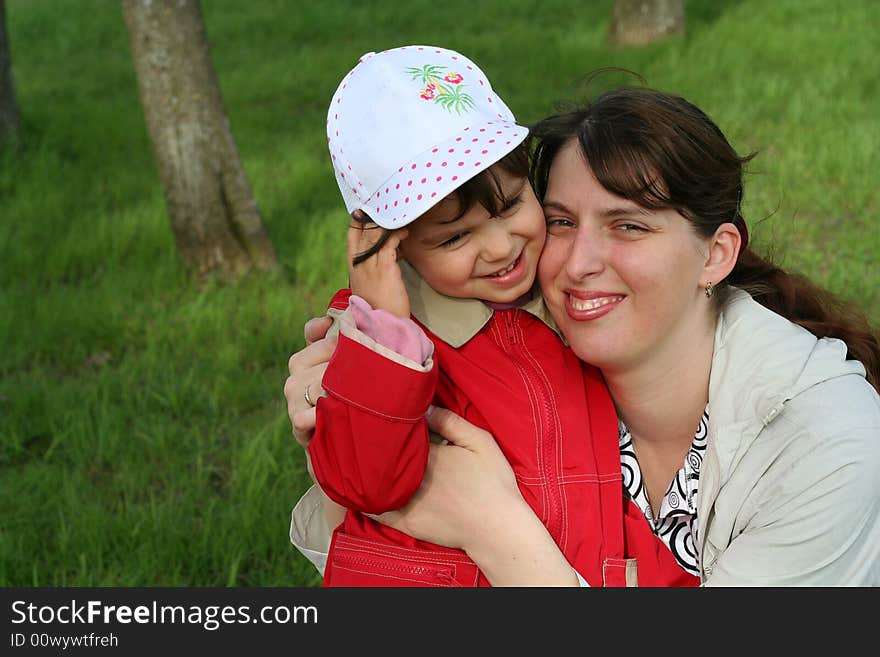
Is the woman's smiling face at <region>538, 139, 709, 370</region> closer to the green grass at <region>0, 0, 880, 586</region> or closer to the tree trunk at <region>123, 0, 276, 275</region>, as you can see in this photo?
the green grass at <region>0, 0, 880, 586</region>

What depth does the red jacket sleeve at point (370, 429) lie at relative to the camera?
2.18m

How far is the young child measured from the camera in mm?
2350

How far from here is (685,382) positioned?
8.59 ft

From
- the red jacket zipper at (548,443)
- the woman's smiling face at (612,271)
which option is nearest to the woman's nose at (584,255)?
the woman's smiling face at (612,271)

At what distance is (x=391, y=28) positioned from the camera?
11883mm

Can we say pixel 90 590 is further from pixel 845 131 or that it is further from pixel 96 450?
pixel 845 131

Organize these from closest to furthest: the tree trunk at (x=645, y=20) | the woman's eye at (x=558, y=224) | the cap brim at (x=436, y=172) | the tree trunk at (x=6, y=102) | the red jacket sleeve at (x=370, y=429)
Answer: the red jacket sleeve at (x=370, y=429) < the cap brim at (x=436, y=172) < the woman's eye at (x=558, y=224) < the tree trunk at (x=6, y=102) < the tree trunk at (x=645, y=20)

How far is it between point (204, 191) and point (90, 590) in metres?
3.44

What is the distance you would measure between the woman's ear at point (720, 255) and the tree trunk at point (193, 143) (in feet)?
12.4

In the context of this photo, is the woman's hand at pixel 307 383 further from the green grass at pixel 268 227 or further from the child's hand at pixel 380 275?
the green grass at pixel 268 227

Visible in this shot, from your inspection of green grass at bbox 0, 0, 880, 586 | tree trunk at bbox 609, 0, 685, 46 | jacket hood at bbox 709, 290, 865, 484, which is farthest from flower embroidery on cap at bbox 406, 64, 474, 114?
tree trunk at bbox 609, 0, 685, 46

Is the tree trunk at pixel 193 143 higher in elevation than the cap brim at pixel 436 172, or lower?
lower

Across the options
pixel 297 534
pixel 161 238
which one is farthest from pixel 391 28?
pixel 297 534

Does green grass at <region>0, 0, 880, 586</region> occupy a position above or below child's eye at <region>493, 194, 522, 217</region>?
below
